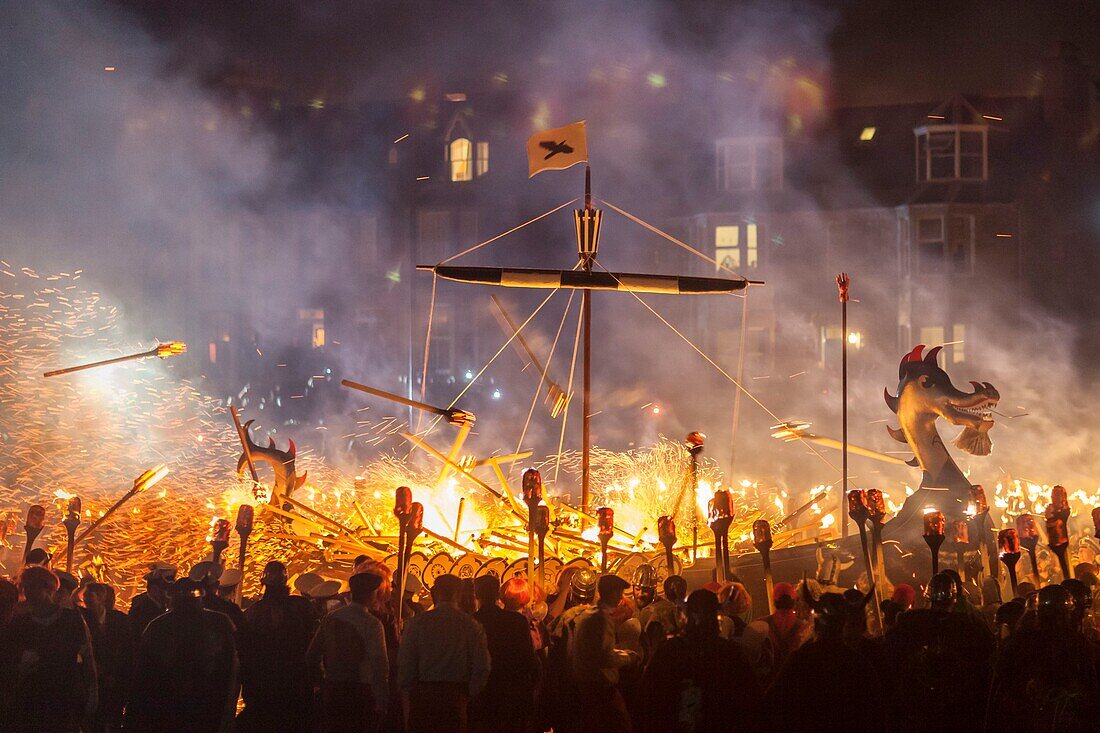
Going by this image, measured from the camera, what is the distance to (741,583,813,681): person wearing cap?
871 cm

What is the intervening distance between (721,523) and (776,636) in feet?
9.48

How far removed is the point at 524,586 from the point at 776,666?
192cm

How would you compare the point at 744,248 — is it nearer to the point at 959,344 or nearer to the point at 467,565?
the point at 959,344

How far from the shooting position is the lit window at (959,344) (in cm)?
3700

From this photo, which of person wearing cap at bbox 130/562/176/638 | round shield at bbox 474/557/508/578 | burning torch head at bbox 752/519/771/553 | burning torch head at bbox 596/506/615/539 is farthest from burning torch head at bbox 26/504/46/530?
burning torch head at bbox 752/519/771/553

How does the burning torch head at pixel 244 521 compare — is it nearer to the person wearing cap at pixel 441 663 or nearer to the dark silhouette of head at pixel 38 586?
the dark silhouette of head at pixel 38 586

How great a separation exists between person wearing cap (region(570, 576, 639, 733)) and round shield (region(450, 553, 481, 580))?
15.4 ft

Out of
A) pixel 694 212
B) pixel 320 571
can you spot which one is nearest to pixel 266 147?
pixel 694 212

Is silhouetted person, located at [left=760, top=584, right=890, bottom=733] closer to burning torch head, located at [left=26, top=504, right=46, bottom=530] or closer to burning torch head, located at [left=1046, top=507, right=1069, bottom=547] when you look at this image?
burning torch head, located at [left=1046, top=507, right=1069, bottom=547]

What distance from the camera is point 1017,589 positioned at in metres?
11.1

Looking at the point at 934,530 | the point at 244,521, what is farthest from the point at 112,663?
the point at 934,530

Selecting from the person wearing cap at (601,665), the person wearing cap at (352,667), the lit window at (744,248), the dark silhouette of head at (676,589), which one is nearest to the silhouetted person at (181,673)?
the person wearing cap at (352,667)

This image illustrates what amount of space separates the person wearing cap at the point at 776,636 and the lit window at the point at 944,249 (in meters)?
29.8

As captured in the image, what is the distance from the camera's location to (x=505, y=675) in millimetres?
8508
